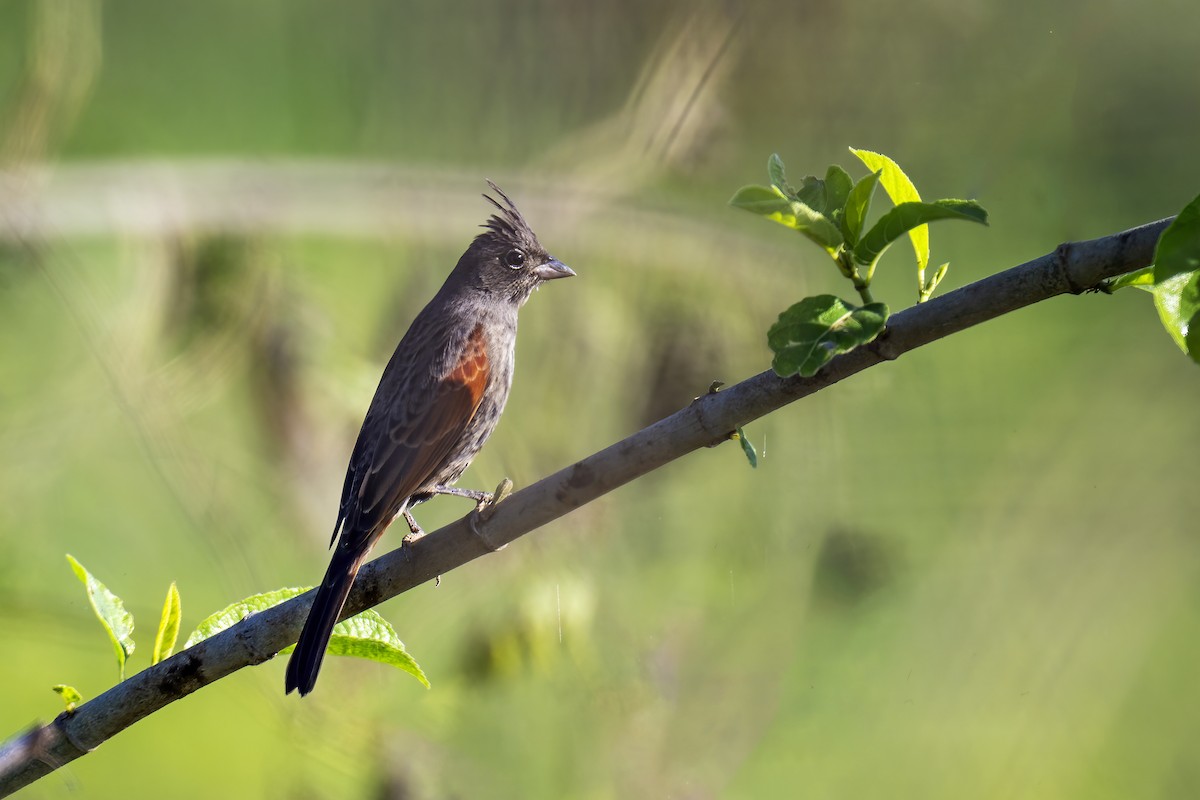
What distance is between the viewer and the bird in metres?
1.10

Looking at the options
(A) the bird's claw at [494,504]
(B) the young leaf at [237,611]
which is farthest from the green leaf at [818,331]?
(B) the young leaf at [237,611]

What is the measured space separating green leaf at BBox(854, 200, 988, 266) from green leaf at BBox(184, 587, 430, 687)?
34 centimetres

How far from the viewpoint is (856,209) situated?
0.49 metres

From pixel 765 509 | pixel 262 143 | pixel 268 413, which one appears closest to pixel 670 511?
pixel 765 509

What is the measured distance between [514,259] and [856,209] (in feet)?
3.23

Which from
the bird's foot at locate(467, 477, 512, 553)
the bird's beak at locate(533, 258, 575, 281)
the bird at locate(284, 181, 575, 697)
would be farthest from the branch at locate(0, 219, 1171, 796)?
the bird's beak at locate(533, 258, 575, 281)

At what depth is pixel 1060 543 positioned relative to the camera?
2338mm

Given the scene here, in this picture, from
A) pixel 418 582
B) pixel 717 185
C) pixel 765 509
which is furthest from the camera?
pixel 765 509

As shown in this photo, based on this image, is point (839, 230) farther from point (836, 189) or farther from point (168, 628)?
point (168, 628)

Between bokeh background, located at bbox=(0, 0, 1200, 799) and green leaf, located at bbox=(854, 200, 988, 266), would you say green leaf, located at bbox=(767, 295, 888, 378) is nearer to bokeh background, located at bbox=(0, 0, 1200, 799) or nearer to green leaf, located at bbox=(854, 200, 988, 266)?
green leaf, located at bbox=(854, 200, 988, 266)

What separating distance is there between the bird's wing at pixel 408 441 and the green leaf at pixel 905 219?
0.69 m

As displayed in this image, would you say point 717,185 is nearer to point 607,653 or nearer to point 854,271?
point 607,653

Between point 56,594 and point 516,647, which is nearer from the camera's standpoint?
point 516,647

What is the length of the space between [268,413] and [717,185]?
0.88 meters
